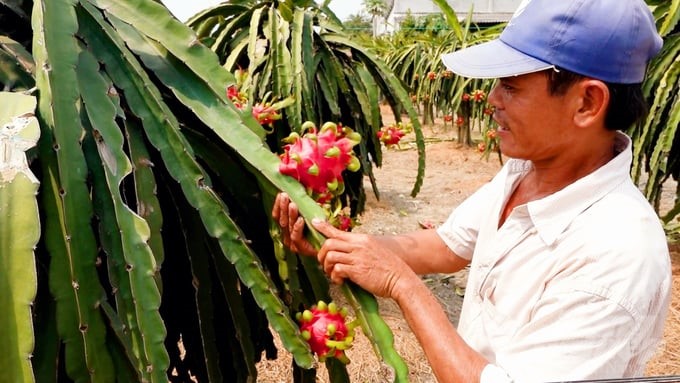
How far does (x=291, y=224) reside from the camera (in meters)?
1.00

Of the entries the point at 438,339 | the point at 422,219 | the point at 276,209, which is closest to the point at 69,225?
the point at 276,209

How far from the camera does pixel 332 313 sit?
93 centimetres

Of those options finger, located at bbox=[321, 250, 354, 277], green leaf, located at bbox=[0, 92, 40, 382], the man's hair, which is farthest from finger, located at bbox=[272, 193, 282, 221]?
the man's hair

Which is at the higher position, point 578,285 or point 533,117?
point 533,117

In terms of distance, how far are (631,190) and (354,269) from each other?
1.49 feet

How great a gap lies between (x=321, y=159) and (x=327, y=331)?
9.9 inches

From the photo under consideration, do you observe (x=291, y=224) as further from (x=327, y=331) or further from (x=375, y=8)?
(x=375, y=8)

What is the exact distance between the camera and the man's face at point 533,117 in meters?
0.99

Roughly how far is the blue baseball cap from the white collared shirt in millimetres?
147

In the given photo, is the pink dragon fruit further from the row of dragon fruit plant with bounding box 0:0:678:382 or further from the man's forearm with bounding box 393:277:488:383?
the man's forearm with bounding box 393:277:488:383

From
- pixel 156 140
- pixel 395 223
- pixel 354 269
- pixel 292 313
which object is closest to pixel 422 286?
pixel 354 269

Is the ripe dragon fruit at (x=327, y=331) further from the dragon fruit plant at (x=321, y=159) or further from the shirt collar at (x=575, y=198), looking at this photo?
the shirt collar at (x=575, y=198)

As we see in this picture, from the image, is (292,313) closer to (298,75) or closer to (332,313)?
(332,313)

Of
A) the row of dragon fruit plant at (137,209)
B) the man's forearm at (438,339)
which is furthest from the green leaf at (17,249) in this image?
the man's forearm at (438,339)
